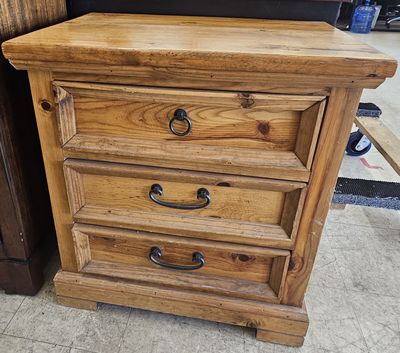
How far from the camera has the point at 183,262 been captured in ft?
3.00

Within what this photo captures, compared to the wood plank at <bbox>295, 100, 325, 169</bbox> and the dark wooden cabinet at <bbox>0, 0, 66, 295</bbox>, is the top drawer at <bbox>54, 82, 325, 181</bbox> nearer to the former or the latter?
the wood plank at <bbox>295, 100, 325, 169</bbox>

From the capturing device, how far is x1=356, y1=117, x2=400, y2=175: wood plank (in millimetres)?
1353

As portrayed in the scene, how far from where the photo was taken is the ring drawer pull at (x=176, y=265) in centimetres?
88

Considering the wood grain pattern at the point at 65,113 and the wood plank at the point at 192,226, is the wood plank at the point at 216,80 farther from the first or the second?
the wood plank at the point at 192,226

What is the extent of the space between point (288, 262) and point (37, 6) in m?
0.88

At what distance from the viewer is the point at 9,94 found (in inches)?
33.4

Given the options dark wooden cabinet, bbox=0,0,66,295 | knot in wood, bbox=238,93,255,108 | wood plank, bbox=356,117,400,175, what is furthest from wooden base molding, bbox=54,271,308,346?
wood plank, bbox=356,117,400,175

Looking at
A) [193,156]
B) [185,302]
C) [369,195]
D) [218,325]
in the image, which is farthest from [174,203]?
[369,195]

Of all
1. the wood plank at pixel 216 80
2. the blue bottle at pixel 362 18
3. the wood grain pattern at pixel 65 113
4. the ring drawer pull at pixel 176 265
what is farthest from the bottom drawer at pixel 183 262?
the blue bottle at pixel 362 18

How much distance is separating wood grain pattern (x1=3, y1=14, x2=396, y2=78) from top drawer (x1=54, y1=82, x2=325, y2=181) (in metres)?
0.07

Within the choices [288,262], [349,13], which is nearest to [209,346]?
[288,262]

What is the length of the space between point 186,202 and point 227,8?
598 millimetres

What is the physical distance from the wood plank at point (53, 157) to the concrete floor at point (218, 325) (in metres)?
0.16

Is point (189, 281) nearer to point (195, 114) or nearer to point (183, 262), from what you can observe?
point (183, 262)
